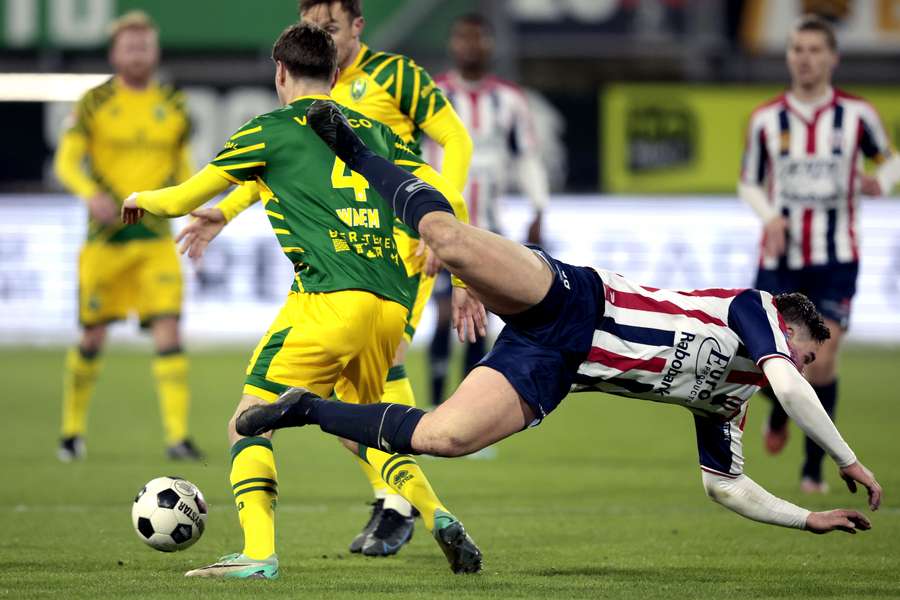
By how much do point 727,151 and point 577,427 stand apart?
6449 millimetres

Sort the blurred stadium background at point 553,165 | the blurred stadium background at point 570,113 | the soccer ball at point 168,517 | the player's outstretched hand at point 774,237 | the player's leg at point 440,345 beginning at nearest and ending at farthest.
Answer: the soccer ball at point 168,517 < the player's outstretched hand at point 774,237 < the player's leg at point 440,345 < the blurred stadium background at point 553,165 < the blurred stadium background at point 570,113

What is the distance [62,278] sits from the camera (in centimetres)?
1614

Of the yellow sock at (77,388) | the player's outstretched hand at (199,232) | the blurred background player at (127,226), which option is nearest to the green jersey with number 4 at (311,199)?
the player's outstretched hand at (199,232)

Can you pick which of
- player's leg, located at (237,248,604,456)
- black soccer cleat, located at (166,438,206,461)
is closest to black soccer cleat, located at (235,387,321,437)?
player's leg, located at (237,248,604,456)

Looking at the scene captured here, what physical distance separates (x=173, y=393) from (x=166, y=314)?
50cm

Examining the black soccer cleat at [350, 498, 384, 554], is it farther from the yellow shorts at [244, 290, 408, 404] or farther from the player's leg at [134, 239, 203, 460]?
the player's leg at [134, 239, 203, 460]

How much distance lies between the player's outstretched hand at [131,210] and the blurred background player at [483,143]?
16.2 ft

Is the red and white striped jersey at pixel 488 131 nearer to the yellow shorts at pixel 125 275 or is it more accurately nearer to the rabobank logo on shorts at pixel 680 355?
the yellow shorts at pixel 125 275

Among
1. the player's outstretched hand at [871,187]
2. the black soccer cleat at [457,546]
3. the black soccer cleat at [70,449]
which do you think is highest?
the player's outstretched hand at [871,187]

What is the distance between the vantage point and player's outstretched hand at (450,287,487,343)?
5691 mm

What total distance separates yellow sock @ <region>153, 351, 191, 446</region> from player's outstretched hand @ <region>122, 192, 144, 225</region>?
396 cm

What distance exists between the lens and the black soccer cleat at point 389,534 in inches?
244

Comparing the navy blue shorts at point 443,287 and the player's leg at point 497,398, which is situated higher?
the player's leg at point 497,398

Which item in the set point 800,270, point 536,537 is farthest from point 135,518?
point 800,270
